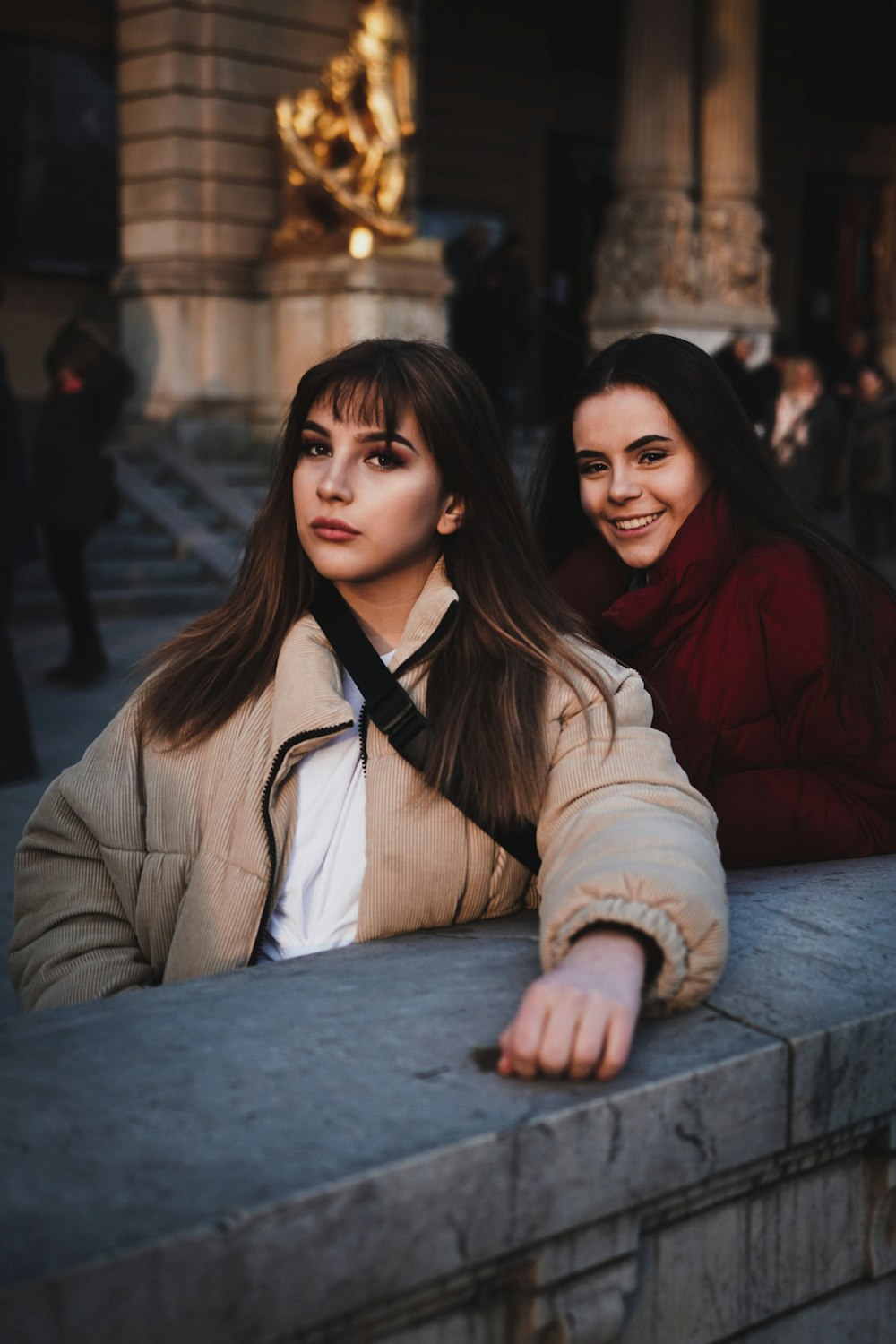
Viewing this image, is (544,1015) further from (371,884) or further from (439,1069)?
(371,884)

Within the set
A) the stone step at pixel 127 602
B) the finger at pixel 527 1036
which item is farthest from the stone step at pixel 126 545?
the finger at pixel 527 1036

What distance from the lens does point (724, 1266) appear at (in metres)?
2.09

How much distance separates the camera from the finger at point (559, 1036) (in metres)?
1.86

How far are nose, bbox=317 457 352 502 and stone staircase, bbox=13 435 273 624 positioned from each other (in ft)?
25.5

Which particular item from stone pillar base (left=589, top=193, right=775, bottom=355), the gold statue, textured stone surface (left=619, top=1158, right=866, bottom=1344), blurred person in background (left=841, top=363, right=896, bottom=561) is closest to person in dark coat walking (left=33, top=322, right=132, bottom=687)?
the gold statue

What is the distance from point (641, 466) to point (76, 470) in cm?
660

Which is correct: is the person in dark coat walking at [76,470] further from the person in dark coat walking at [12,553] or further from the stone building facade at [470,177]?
the stone building facade at [470,177]

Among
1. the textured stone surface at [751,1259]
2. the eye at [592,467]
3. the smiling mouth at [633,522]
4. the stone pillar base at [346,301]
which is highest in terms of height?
the stone pillar base at [346,301]

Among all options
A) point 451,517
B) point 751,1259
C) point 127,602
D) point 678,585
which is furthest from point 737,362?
point 751,1259

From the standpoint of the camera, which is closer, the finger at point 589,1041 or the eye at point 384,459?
the finger at point 589,1041

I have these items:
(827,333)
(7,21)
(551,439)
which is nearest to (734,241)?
(7,21)

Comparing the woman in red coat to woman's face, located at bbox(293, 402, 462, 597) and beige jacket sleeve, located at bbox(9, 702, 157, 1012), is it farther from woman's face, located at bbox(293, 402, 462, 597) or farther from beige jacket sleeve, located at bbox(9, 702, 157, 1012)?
beige jacket sleeve, located at bbox(9, 702, 157, 1012)

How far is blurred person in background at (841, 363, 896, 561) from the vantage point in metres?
12.3

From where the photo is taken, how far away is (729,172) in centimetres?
1747
